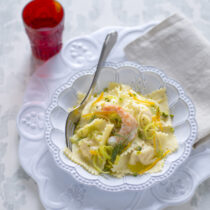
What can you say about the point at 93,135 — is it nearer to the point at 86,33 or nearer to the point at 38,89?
the point at 38,89

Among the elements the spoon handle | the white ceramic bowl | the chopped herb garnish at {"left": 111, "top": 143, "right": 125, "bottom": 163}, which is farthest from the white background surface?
the spoon handle

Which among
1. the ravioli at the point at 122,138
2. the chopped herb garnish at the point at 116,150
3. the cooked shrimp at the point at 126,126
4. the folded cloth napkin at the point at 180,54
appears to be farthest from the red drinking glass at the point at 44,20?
the chopped herb garnish at the point at 116,150

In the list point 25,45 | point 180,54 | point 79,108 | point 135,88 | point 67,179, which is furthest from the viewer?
point 25,45

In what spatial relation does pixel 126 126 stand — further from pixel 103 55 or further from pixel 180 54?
pixel 180 54

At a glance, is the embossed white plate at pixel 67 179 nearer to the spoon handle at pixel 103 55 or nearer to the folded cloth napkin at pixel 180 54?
the spoon handle at pixel 103 55

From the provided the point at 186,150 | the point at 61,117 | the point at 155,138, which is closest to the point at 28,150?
the point at 61,117

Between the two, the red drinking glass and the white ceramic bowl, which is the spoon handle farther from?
the red drinking glass

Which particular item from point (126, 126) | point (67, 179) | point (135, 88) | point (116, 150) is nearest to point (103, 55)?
point (135, 88)
